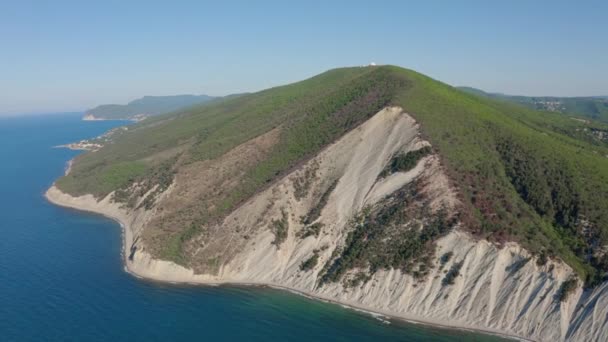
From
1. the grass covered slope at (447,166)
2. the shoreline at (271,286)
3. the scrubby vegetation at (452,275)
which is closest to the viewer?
the shoreline at (271,286)

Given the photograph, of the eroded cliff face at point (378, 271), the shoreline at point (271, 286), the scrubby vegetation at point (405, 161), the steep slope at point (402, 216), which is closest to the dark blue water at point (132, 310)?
the shoreline at point (271, 286)

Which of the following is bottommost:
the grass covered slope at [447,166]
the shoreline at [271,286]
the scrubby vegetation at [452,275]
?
the shoreline at [271,286]

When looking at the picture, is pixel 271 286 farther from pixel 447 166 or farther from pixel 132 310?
pixel 447 166

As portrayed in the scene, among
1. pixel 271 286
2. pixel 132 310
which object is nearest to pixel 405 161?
pixel 271 286

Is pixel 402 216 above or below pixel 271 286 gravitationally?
above

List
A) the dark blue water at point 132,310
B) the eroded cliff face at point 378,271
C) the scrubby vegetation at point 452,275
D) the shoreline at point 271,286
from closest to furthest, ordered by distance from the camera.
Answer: the dark blue water at point 132,310
the eroded cliff face at point 378,271
the shoreline at point 271,286
the scrubby vegetation at point 452,275

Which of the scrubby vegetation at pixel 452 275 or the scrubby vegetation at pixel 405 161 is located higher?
the scrubby vegetation at pixel 405 161

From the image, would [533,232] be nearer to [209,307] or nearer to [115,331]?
[209,307]

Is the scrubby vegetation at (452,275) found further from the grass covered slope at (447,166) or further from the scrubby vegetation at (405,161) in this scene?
the scrubby vegetation at (405,161)
